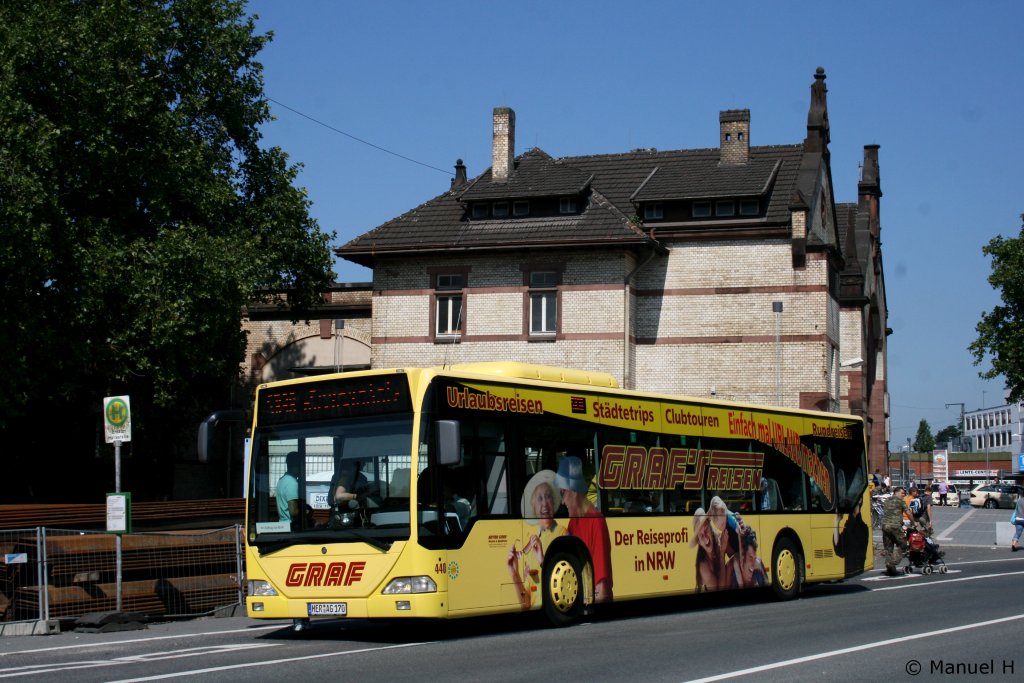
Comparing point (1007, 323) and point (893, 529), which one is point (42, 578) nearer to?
point (893, 529)

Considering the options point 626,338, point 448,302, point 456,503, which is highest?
point 448,302

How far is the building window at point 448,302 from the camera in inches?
1561

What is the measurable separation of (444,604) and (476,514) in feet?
3.57

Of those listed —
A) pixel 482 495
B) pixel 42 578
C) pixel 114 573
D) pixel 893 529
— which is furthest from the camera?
pixel 893 529

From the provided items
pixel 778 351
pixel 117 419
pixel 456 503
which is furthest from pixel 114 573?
pixel 778 351

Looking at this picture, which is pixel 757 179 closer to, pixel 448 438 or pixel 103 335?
pixel 103 335

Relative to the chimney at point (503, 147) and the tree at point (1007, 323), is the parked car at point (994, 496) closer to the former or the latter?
the tree at point (1007, 323)

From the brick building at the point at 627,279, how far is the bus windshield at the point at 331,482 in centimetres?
2423

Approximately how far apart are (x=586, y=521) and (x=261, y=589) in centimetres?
384

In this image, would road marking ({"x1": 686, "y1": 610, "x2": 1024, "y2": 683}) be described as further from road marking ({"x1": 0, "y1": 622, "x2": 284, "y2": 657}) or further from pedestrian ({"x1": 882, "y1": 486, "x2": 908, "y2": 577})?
pedestrian ({"x1": 882, "y1": 486, "x2": 908, "y2": 577})

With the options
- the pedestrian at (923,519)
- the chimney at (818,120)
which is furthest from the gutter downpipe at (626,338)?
the pedestrian at (923,519)

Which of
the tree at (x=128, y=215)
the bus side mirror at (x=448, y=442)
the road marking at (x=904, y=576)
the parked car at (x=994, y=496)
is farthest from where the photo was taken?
the parked car at (x=994, y=496)

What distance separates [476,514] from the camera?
1380 centimetres

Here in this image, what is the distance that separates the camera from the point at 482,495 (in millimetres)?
13938
